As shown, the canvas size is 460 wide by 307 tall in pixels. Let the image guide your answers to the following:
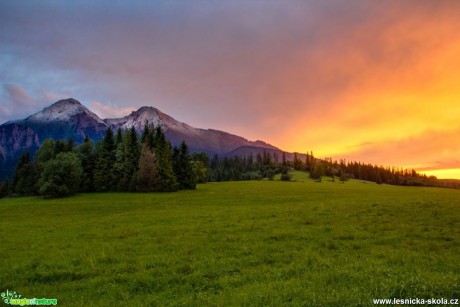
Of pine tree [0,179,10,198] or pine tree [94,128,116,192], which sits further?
pine tree [0,179,10,198]

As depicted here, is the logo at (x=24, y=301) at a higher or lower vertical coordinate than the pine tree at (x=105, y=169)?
lower

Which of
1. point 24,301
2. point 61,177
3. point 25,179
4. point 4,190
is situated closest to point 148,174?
point 61,177

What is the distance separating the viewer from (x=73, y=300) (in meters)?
10.7

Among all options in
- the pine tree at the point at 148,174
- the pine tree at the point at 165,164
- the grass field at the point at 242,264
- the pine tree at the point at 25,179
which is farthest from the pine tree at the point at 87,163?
the grass field at the point at 242,264

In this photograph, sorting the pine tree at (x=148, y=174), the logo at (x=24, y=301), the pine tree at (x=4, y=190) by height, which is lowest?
the pine tree at (x=4, y=190)

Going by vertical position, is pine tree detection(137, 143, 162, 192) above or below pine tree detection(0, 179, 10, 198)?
above

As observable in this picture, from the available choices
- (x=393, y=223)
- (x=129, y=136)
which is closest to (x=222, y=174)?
(x=129, y=136)

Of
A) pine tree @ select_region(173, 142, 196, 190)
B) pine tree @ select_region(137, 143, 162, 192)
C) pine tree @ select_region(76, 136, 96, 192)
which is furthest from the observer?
pine tree @ select_region(173, 142, 196, 190)

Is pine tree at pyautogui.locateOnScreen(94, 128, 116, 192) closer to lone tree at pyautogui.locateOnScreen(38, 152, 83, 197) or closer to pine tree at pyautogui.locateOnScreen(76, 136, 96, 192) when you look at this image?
pine tree at pyautogui.locateOnScreen(76, 136, 96, 192)

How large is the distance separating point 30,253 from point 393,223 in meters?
27.7

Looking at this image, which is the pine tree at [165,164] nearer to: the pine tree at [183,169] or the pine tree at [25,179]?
the pine tree at [183,169]

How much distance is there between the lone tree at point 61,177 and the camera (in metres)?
73.9

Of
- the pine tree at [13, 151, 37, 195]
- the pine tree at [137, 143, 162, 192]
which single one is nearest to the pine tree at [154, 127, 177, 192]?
the pine tree at [137, 143, 162, 192]

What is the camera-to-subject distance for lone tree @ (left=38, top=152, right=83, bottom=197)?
7394 centimetres
